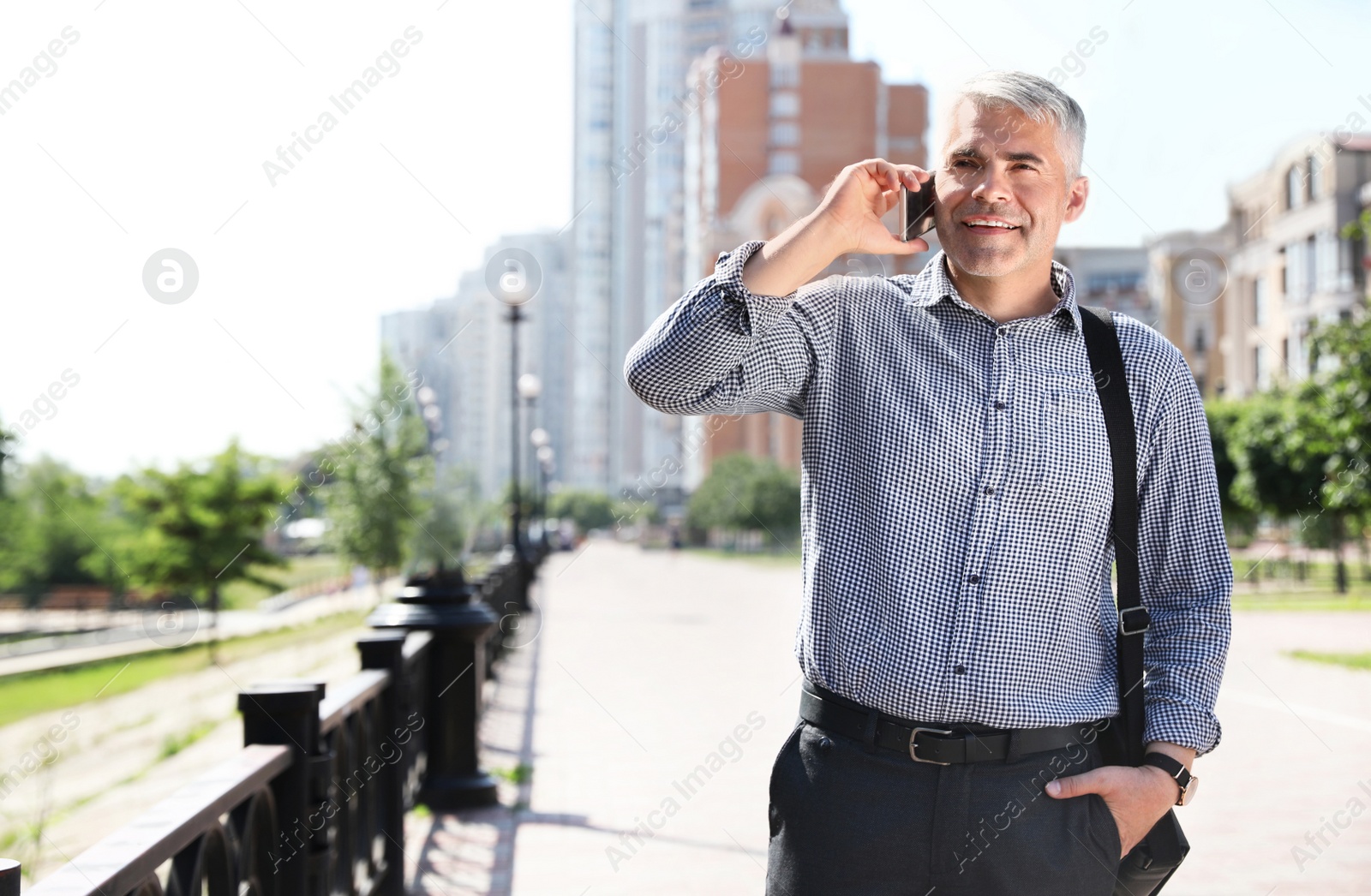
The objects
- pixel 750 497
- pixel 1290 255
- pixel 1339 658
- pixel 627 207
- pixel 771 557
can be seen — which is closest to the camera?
pixel 1339 658

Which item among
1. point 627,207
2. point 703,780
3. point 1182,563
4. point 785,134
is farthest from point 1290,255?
point 627,207

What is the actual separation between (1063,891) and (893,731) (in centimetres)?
37

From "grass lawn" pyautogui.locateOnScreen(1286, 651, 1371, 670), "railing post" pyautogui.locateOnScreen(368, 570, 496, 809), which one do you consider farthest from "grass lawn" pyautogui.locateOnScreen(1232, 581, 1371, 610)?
"railing post" pyautogui.locateOnScreen(368, 570, 496, 809)

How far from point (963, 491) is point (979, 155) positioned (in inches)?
23.3

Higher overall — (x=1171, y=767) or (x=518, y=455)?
(x=518, y=455)

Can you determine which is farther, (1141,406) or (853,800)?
(1141,406)

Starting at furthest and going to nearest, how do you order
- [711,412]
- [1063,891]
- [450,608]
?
[450,608] < [711,412] < [1063,891]

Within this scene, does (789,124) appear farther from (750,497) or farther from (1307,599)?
(1307,599)

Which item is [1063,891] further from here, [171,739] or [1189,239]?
[1189,239]

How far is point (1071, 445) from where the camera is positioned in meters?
Answer: 2.21

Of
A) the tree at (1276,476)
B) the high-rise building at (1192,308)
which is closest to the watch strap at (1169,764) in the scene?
the tree at (1276,476)

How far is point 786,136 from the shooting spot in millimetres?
94875

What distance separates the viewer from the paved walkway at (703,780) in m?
5.84

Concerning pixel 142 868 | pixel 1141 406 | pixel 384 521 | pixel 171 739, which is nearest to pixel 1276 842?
pixel 1141 406
